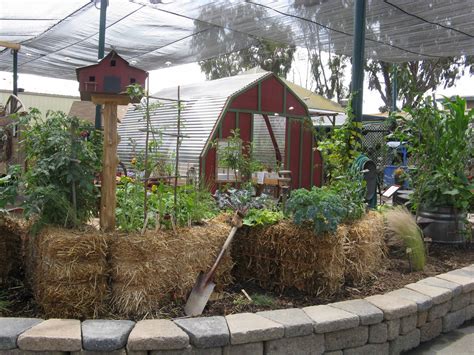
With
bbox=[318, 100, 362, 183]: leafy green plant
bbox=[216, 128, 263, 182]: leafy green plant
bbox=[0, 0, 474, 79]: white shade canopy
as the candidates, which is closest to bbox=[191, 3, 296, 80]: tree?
bbox=[0, 0, 474, 79]: white shade canopy

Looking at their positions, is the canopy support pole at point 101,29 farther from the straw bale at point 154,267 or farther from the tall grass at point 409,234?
the tall grass at point 409,234

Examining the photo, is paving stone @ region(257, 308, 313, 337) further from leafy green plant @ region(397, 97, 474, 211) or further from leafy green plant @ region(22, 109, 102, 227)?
leafy green plant @ region(397, 97, 474, 211)

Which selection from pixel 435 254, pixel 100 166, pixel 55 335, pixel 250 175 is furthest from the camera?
pixel 250 175

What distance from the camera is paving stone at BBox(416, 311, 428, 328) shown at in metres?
3.35

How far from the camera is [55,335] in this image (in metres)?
2.45

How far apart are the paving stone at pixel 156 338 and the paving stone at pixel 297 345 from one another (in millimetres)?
528

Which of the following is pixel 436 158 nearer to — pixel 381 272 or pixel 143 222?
pixel 381 272

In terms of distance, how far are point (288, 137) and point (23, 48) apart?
6655mm

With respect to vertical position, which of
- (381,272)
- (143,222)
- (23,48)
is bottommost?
(381,272)

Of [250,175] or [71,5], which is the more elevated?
[71,5]

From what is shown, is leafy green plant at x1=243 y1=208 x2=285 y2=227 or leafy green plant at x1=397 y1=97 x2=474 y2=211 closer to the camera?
leafy green plant at x1=243 y1=208 x2=285 y2=227

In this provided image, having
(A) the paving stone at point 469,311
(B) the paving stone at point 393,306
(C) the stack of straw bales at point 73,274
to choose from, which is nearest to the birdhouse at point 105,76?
(C) the stack of straw bales at point 73,274

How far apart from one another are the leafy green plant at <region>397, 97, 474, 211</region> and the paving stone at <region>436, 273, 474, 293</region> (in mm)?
1248

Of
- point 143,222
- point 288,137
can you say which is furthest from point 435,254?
point 288,137
